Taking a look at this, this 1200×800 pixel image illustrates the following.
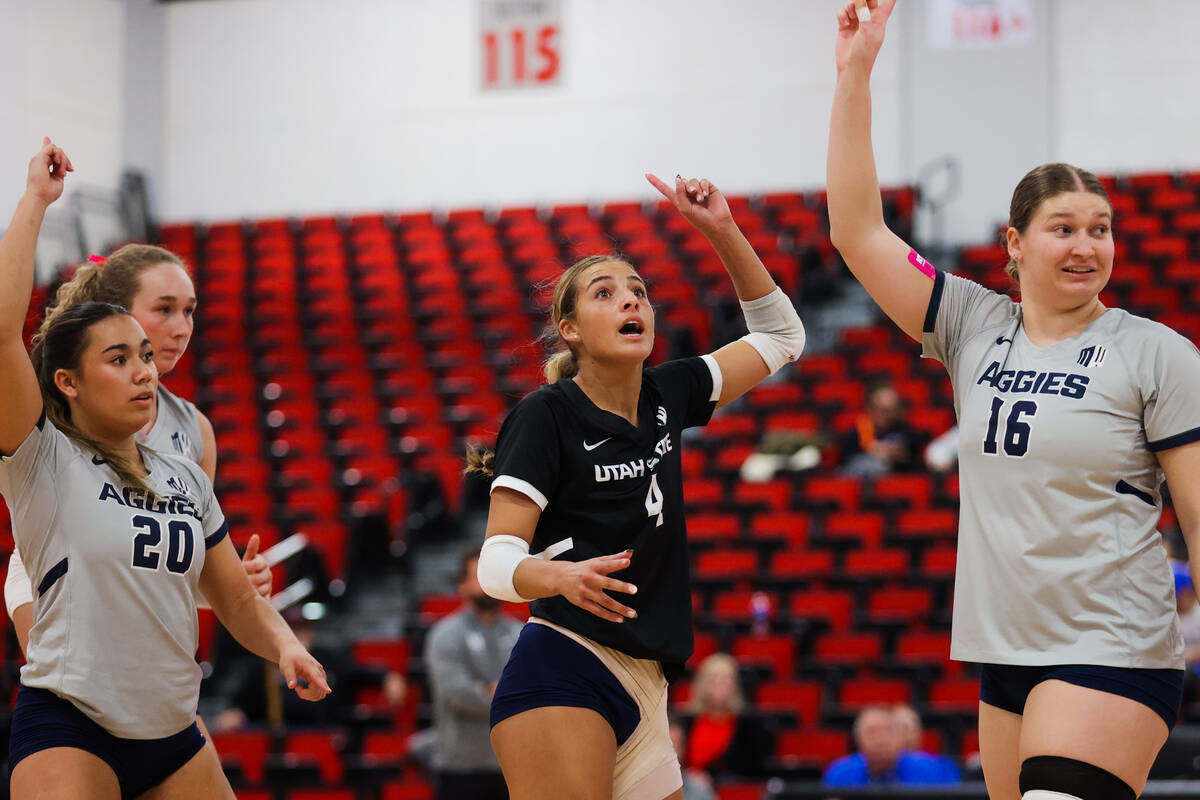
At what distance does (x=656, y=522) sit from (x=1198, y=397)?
1.07m

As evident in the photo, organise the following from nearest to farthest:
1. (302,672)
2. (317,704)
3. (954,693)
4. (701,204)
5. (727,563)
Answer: (302,672) < (701,204) < (954,693) < (317,704) < (727,563)

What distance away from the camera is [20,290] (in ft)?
8.23

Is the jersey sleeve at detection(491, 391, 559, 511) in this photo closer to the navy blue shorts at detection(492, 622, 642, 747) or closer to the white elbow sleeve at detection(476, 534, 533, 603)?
the white elbow sleeve at detection(476, 534, 533, 603)

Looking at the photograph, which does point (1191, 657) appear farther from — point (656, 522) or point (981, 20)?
point (981, 20)

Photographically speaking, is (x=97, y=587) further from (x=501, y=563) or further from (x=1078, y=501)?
(x=1078, y=501)

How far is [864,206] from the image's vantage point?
292cm

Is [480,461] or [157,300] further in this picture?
[157,300]

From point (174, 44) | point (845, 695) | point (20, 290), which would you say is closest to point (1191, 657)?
point (845, 695)

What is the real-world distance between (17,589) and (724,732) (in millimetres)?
3956

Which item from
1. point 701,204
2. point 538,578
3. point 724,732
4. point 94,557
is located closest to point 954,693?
point 724,732

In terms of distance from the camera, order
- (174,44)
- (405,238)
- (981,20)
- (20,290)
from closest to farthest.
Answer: (20,290)
(981,20)
(405,238)
(174,44)

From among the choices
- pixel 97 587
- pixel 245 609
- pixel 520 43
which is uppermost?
pixel 520 43

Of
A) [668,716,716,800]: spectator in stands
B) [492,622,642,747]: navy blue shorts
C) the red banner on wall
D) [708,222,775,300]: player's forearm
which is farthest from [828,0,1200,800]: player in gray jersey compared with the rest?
the red banner on wall

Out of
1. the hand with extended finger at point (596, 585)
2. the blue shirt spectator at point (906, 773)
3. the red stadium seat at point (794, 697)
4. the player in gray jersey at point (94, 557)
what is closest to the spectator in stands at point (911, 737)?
the blue shirt spectator at point (906, 773)
